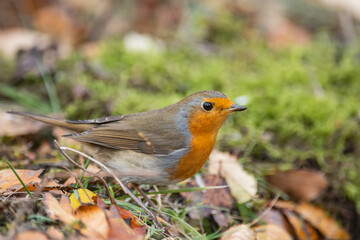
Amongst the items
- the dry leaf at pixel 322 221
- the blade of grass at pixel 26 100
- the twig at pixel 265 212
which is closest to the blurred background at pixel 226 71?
the blade of grass at pixel 26 100

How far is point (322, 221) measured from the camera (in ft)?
12.1

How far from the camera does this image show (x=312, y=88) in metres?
5.01

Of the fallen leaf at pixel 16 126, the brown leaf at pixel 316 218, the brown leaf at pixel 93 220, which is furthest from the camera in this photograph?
the fallen leaf at pixel 16 126

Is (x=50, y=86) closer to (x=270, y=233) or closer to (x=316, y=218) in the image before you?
(x=270, y=233)

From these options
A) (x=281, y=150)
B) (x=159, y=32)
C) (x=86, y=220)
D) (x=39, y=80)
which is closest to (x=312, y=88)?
(x=281, y=150)

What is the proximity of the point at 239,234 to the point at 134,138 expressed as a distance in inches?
41.8

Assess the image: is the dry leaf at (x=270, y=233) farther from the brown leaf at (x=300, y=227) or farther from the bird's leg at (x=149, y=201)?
the bird's leg at (x=149, y=201)

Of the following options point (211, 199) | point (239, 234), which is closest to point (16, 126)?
Answer: point (211, 199)

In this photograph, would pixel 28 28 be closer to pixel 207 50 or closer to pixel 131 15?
pixel 131 15

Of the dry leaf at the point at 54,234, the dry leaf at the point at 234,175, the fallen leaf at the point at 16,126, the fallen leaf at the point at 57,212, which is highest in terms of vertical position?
the fallen leaf at the point at 57,212

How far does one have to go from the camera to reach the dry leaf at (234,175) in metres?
3.19

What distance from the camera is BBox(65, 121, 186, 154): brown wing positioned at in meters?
3.03

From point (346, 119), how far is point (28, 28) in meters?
5.82

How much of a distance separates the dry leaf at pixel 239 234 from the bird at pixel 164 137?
1.63 ft
